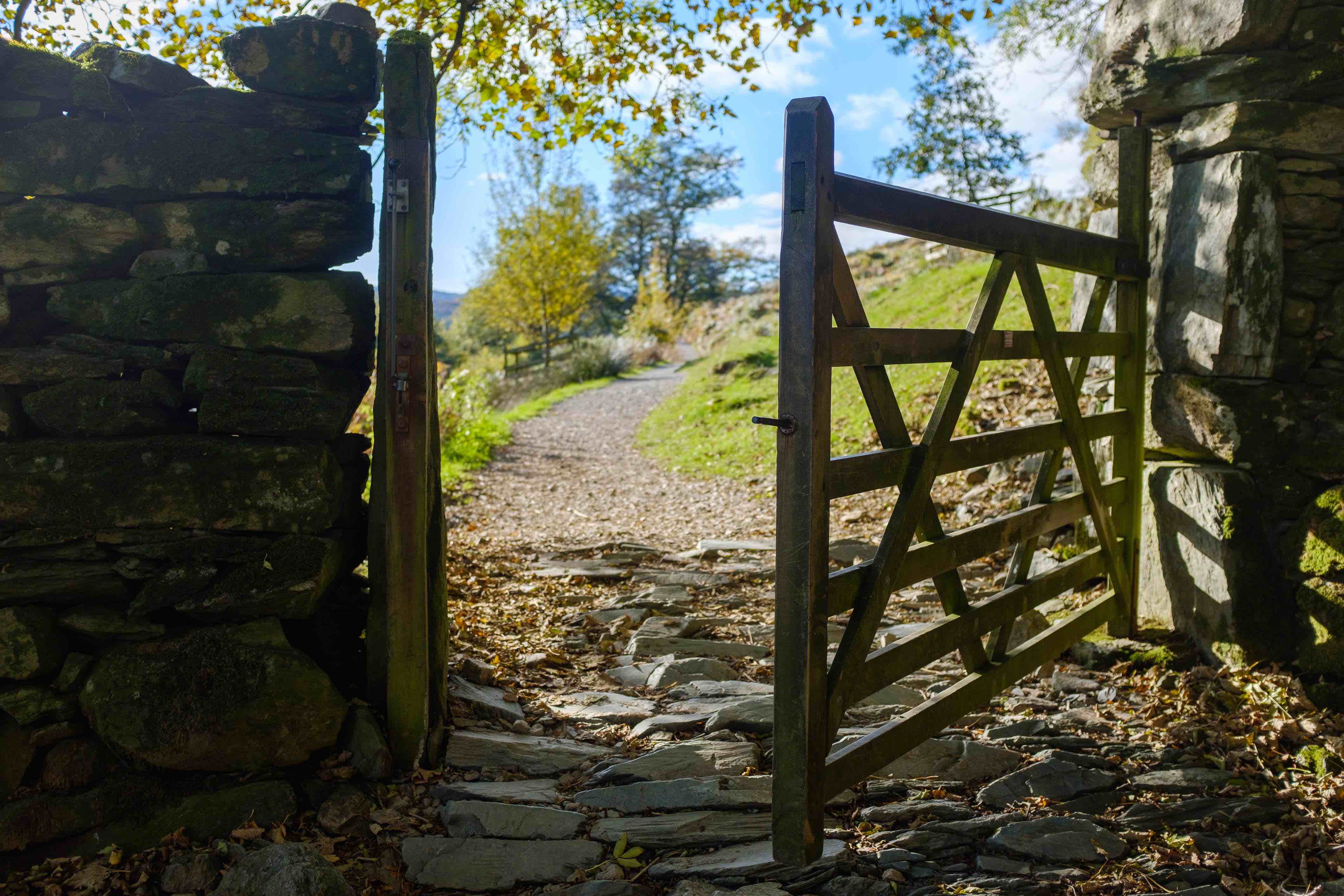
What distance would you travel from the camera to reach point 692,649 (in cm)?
532

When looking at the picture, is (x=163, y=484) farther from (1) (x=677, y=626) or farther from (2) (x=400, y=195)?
(1) (x=677, y=626)

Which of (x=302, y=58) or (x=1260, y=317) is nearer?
(x=302, y=58)

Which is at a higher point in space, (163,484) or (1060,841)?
(163,484)

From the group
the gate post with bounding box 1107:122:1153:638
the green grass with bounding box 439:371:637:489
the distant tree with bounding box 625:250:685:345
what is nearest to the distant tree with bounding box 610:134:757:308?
the distant tree with bounding box 625:250:685:345

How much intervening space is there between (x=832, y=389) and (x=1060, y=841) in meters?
6.70

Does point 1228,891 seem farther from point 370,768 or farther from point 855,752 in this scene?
point 370,768

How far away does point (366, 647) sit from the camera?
4.02m

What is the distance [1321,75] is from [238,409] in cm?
527

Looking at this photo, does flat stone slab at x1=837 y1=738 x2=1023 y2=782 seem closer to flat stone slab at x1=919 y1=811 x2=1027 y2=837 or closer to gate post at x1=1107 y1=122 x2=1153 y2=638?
flat stone slab at x1=919 y1=811 x2=1027 y2=837

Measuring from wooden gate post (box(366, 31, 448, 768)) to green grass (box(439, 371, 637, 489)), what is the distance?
5.45 meters

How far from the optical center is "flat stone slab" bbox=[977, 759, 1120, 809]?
3.67 meters

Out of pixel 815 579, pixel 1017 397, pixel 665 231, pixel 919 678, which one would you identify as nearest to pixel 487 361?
pixel 665 231

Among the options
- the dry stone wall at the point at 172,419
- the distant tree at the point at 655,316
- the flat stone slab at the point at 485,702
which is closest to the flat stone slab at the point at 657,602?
the flat stone slab at the point at 485,702

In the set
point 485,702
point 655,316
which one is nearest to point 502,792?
point 485,702
